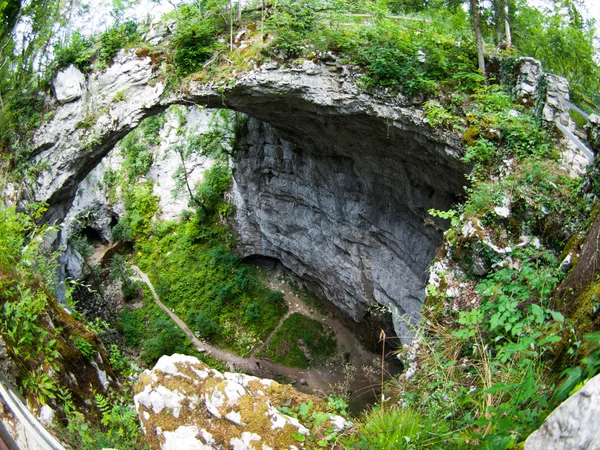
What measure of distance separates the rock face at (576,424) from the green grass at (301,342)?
13956 mm

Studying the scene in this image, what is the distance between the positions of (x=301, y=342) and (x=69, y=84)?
1189 centimetres

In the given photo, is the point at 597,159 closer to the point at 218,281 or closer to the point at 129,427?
the point at 129,427

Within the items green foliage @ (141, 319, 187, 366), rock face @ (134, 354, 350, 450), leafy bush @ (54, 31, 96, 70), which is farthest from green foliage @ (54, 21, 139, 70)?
rock face @ (134, 354, 350, 450)

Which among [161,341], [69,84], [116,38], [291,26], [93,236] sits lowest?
[161,341]

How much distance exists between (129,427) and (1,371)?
1.94m

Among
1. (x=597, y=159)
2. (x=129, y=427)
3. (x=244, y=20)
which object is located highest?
(x=244, y=20)

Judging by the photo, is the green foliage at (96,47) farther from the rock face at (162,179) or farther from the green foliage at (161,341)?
the green foliage at (161,341)

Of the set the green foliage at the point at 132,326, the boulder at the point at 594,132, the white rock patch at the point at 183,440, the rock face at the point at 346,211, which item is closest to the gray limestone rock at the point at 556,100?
the boulder at the point at 594,132

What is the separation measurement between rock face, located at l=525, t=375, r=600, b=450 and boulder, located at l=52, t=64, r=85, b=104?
529 inches

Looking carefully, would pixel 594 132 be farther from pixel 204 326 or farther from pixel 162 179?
pixel 162 179

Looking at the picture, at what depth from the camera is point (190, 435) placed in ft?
12.7

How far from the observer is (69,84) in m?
11.9

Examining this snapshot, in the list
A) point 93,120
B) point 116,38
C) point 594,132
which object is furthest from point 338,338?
point 116,38

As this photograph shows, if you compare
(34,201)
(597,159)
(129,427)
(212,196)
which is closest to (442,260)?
(597,159)
